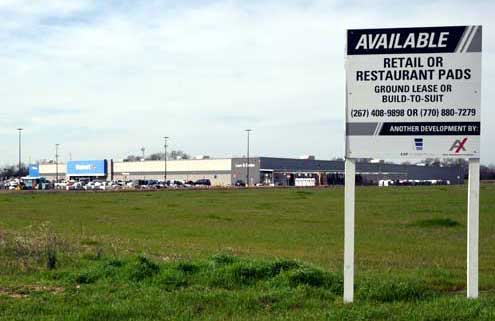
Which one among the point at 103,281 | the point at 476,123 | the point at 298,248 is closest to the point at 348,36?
the point at 476,123

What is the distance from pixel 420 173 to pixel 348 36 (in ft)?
643

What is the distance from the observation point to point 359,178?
168 metres

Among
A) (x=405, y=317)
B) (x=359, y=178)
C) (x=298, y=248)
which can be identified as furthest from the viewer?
(x=359, y=178)

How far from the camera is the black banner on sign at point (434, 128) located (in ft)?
29.7

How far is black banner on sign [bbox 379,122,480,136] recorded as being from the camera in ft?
29.7

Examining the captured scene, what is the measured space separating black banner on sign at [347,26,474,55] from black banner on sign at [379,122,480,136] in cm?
98

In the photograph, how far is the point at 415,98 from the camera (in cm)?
911

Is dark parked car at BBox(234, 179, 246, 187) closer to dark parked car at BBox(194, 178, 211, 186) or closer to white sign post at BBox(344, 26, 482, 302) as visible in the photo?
dark parked car at BBox(194, 178, 211, 186)

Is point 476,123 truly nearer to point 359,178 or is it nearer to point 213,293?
point 213,293

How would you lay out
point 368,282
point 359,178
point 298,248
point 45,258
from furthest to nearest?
point 359,178 < point 298,248 < point 45,258 < point 368,282

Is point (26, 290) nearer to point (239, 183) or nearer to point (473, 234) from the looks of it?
point (473, 234)

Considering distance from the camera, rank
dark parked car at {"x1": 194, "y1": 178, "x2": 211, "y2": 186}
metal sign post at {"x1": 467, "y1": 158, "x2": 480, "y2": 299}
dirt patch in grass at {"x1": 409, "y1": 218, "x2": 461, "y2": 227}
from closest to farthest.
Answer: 1. metal sign post at {"x1": 467, "y1": 158, "x2": 480, "y2": 299}
2. dirt patch in grass at {"x1": 409, "y1": 218, "x2": 461, "y2": 227}
3. dark parked car at {"x1": 194, "y1": 178, "x2": 211, "y2": 186}

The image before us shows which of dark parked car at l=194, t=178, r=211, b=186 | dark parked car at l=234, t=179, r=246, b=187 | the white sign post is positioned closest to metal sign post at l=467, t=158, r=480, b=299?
the white sign post

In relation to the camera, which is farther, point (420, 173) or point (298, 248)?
point (420, 173)
